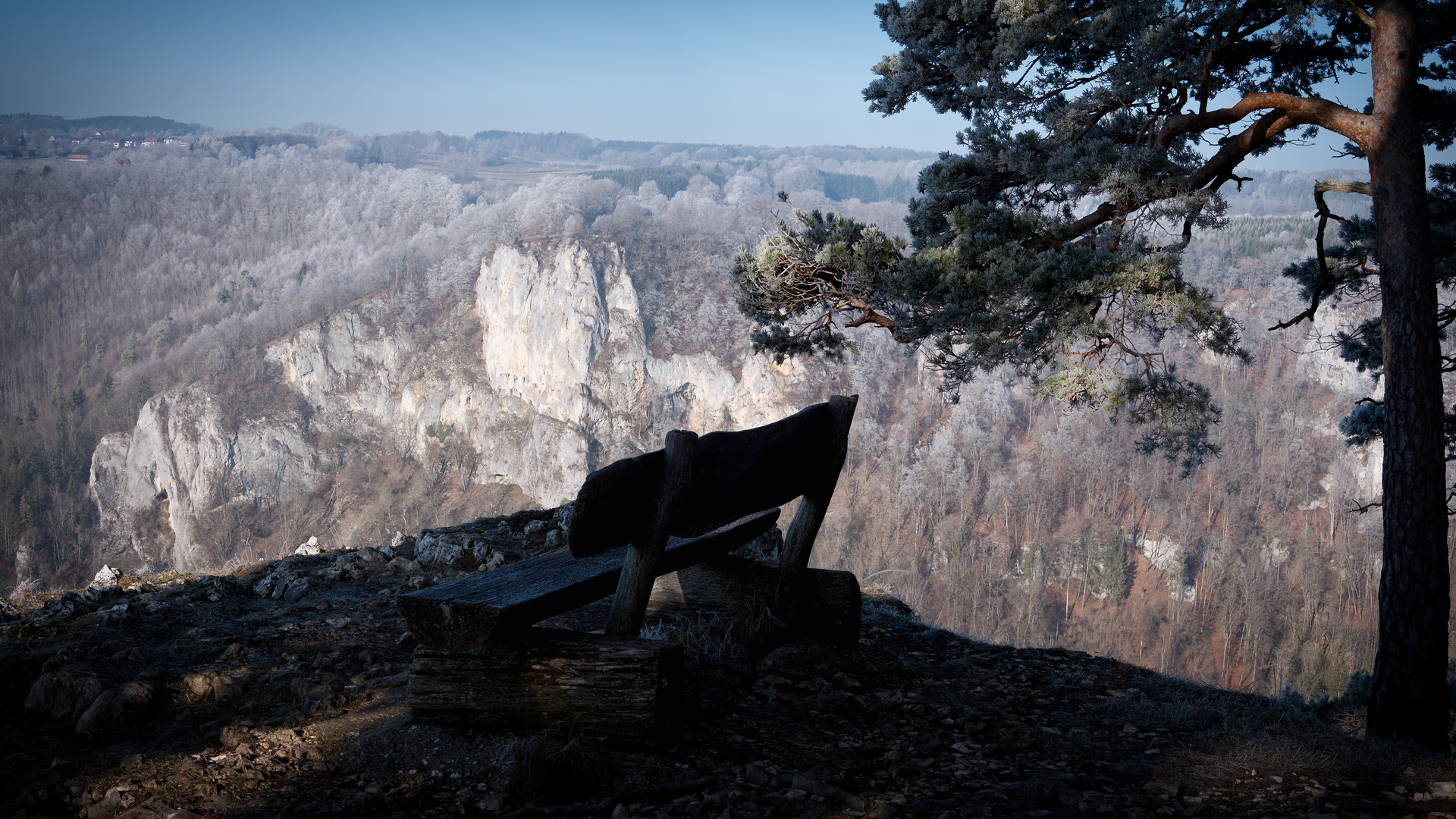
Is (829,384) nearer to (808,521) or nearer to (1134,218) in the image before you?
(1134,218)

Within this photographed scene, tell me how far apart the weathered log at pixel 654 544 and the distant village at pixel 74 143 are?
151142 millimetres

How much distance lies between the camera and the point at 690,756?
2.78m

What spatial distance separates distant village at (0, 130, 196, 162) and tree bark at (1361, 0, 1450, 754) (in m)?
153

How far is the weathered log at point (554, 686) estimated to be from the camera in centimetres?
277

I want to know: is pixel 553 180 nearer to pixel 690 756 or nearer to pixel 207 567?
pixel 207 567

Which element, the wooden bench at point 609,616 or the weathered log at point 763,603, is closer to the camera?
the wooden bench at point 609,616

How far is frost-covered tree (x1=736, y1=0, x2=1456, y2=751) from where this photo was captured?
3.95 metres

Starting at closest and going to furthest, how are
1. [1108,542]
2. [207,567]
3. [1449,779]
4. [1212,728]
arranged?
[1449,779] → [1212,728] → [1108,542] → [207,567]

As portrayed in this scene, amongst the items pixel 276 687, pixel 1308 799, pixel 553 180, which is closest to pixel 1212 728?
pixel 1308 799

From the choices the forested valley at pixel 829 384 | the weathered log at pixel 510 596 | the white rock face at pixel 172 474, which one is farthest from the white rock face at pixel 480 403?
the weathered log at pixel 510 596

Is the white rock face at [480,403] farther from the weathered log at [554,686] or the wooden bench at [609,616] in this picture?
the weathered log at [554,686]

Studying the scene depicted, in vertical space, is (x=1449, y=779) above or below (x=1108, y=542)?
above

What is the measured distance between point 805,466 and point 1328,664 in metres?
54.1

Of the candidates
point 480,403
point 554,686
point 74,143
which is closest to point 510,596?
point 554,686
